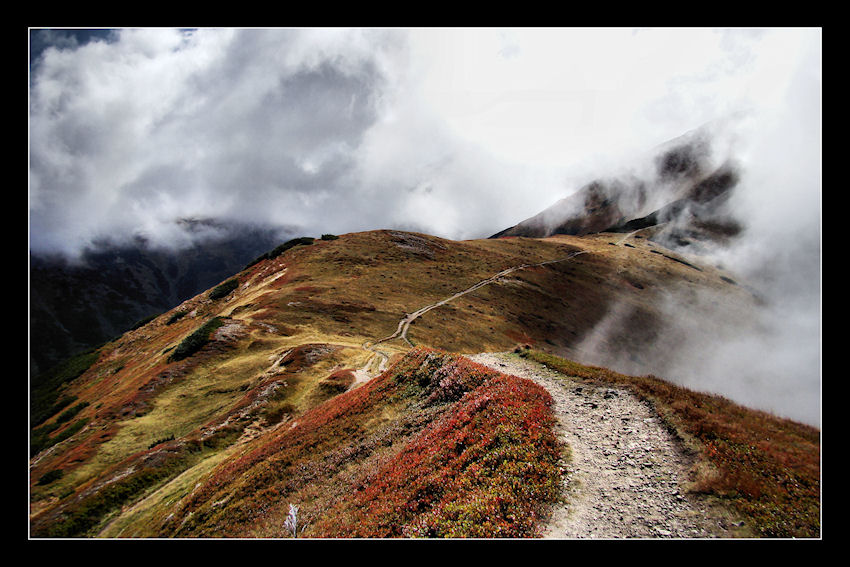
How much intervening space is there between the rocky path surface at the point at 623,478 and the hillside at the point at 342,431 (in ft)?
1.31

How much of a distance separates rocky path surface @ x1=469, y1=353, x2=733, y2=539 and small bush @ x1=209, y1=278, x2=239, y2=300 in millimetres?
88255

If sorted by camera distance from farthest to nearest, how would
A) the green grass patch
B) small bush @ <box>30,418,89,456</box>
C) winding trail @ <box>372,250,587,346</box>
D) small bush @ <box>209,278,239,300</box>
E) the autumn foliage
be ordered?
small bush @ <box>209,278,239,300</box>
winding trail @ <box>372,250,587,346</box>
the green grass patch
small bush @ <box>30,418,89,456</box>
the autumn foliage

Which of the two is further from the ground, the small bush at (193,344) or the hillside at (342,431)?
the small bush at (193,344)

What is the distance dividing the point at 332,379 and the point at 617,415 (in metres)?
28.8

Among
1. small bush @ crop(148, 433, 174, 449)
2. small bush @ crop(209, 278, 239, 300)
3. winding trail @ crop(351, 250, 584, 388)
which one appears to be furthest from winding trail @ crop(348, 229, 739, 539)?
small bush @ crop(209, 278, 239, 300)

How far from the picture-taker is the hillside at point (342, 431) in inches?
382

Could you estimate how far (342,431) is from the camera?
67.0ft

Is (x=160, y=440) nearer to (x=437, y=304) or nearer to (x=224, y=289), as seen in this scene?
(x=437, y=304)

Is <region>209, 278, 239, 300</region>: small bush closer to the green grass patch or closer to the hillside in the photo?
the hillside

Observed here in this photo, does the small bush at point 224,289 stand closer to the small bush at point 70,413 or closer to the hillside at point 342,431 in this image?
the hillside at point 342,431

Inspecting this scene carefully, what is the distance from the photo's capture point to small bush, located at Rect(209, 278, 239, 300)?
82.8m

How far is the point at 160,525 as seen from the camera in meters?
19.4

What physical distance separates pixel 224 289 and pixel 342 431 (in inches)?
3124

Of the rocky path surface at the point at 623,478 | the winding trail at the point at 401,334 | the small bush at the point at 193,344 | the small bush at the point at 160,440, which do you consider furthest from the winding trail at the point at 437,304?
the rocky path surface at the point at 623,478
